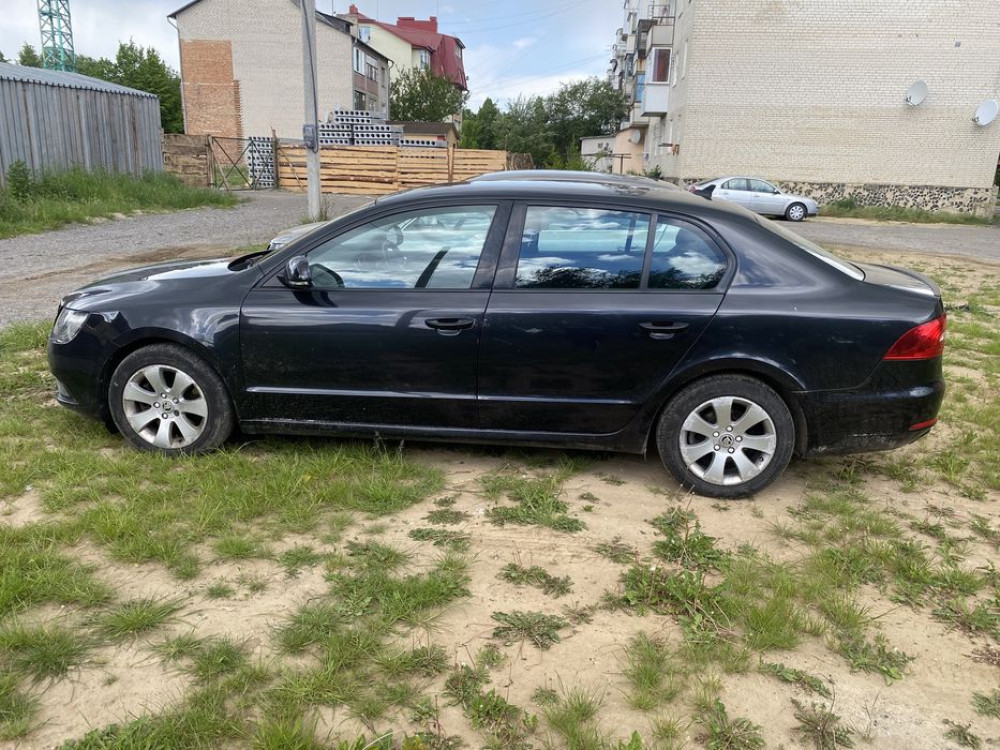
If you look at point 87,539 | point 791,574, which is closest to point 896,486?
point 791,574

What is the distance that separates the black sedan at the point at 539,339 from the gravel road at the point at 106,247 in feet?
14.1

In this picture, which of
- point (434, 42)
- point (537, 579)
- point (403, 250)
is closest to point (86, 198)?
point (403, 250)

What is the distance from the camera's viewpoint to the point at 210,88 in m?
44.1

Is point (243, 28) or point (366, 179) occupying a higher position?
point (243, 28)

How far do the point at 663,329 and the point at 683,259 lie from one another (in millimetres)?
410

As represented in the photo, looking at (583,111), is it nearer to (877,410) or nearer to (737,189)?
(737,189)

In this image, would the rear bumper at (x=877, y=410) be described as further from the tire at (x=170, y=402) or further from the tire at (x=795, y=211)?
the tire at (x=795, y=211)

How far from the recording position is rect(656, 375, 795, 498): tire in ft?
12.5

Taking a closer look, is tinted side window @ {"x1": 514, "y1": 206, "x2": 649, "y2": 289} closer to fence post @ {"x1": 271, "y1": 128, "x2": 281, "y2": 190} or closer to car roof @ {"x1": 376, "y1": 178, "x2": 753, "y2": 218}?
car roof @ {"x1": 376, "y1": 178, "x2": 753, "y2": 218}

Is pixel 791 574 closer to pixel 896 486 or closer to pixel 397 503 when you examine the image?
pixel 896 486

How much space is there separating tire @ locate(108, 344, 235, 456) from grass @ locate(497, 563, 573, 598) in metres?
1.91

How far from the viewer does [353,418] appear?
13.4 feet

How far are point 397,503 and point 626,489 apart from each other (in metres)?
1.23

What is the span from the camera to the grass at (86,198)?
1395 cm
